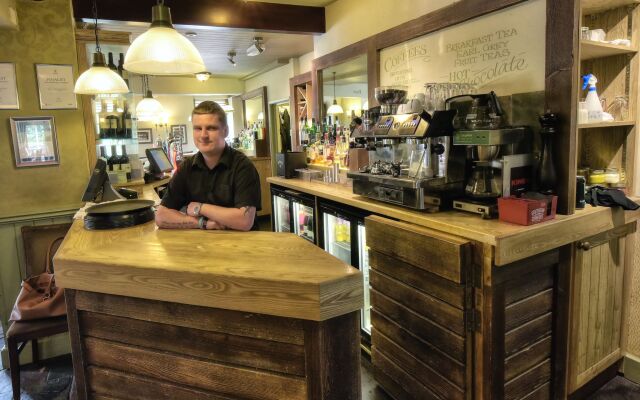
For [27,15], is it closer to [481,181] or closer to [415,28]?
[415,28]

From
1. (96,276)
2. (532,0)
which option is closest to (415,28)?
(532,0)

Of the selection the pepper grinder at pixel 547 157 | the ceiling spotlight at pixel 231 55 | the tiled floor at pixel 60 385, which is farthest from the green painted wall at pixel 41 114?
the ceiling spotlight at pixel 231 55

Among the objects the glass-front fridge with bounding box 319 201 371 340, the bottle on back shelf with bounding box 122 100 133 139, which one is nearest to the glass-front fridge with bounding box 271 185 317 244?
the glass-front fridge with bounding box 319 201 371 340

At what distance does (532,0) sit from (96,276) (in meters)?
2.38

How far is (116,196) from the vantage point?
296cm

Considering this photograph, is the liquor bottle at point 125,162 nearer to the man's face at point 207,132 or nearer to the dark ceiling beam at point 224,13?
the dark ceiling beam at point 224,13

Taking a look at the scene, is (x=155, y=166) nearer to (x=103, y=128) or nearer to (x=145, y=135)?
(x=103, y=128)

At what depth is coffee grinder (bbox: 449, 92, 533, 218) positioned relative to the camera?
2.04m

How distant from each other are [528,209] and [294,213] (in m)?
2.51

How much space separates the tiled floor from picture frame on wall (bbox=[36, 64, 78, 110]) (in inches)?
72.2

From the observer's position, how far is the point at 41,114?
3000 millimetres

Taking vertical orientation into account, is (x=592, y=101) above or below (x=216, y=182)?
above

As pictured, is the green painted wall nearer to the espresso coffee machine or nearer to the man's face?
the man's face

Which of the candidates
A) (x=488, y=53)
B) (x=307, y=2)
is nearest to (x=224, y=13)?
(x=307, y=2)
